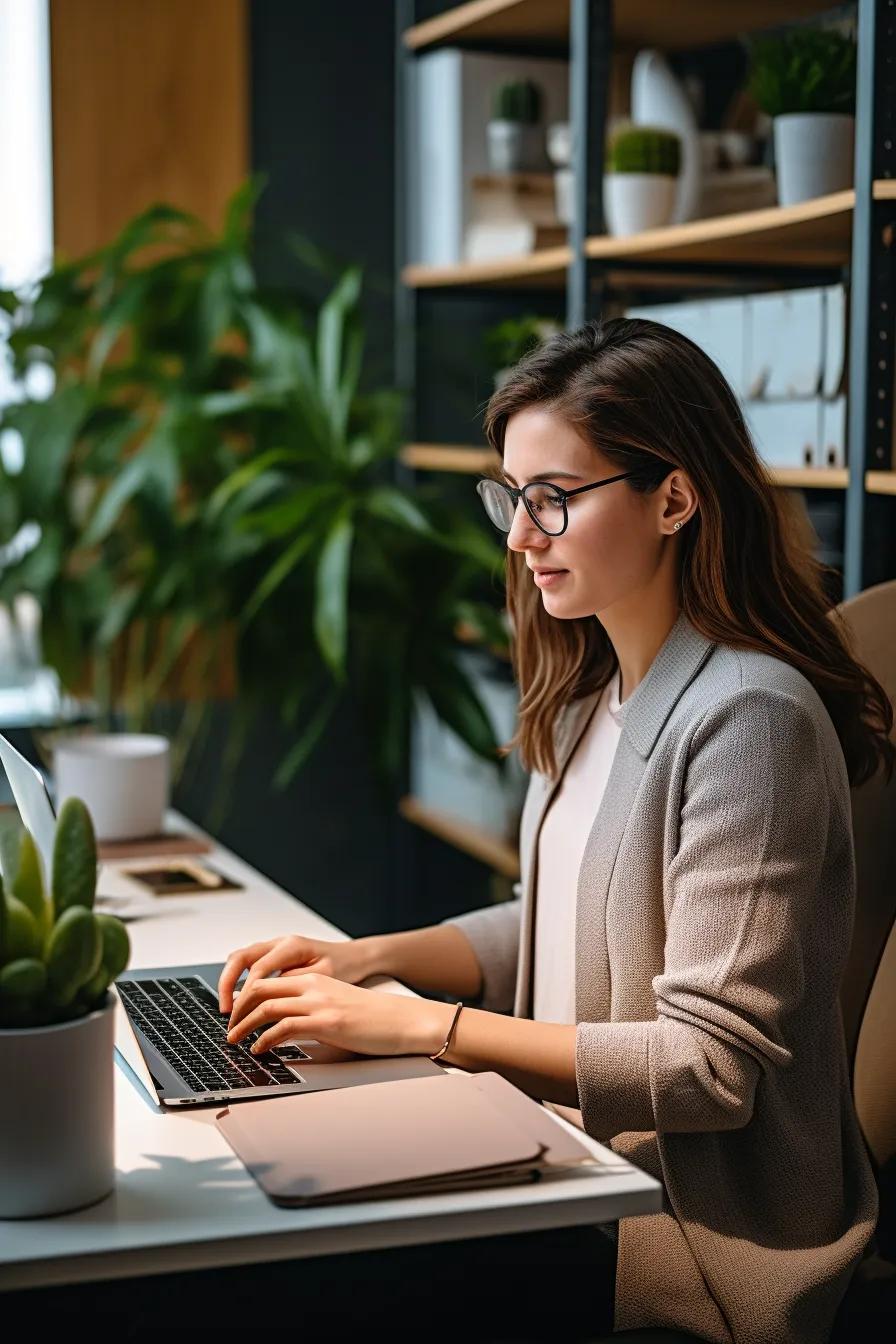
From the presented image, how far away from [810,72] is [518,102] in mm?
926

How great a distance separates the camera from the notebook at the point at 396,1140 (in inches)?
44.2

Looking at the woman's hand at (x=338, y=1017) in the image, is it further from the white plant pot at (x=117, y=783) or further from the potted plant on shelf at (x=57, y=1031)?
the white plant pot at (x=117, y=783)

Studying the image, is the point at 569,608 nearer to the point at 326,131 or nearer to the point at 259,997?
the point at 259,997

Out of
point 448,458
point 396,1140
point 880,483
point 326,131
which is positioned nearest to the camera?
point 396,1140

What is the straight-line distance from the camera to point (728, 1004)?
53.4 inches

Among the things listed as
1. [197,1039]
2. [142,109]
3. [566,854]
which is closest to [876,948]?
[566,854]

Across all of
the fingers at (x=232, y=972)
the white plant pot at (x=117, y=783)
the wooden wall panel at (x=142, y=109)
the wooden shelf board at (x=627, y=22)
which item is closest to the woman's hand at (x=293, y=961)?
the fingers at (x=232, y=972)

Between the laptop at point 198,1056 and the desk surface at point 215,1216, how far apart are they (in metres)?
0.05

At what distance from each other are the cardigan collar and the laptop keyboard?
0.42 metres

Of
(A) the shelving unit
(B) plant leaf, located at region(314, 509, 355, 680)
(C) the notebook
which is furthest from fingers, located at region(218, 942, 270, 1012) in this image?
(B) plant leaf, located at region(314, 509, 355, 680)

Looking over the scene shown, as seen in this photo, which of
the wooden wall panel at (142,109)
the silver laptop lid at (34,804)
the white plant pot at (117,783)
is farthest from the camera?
the wooden wall panel at (142,109)

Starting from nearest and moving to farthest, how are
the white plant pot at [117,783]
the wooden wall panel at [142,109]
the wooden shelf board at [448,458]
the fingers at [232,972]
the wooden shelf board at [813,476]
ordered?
the fingers at [232,972], the wooden shelf board at [813,476], the white plant pot at [117,783], the wooden shelf board at [448,458], the wooden wall panel at [142,109]

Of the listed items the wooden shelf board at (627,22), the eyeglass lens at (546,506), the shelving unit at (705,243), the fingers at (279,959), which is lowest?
the fingers at (279,959)

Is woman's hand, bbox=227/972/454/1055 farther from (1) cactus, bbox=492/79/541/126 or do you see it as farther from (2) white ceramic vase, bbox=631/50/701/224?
(1) cactus, bbox=492/79/541/126
